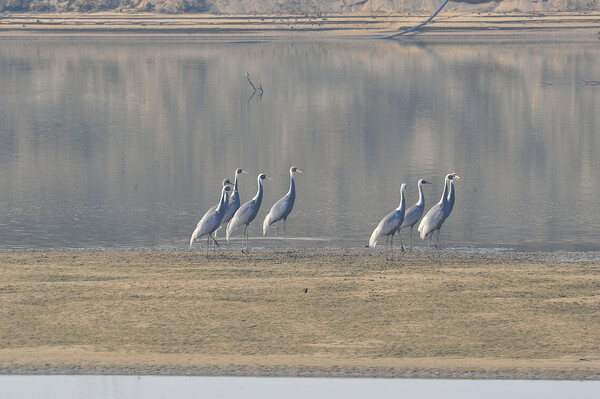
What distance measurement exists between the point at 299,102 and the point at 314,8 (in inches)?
2333

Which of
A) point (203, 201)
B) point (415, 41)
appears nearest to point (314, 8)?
point (415, 41)

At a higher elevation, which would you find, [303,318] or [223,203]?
[223,203]

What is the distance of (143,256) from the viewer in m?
18.0

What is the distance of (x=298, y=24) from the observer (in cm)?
9706

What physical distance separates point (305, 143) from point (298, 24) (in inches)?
2431

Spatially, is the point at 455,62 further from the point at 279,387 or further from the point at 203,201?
the point at 279,387

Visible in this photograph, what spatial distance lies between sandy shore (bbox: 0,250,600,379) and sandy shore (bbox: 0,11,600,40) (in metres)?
75.9

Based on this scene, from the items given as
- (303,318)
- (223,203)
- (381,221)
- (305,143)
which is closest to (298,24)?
(305,143)

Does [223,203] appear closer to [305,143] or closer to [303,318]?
[303,318]

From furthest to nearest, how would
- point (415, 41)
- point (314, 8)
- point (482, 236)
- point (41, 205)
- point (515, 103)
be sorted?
point (314, 8) → point (415, 41) → point (515, 103) → point (41, 205) → point (482, 236)

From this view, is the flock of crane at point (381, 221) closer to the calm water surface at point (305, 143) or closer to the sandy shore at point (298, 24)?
the calm water surface at point (305, 143)

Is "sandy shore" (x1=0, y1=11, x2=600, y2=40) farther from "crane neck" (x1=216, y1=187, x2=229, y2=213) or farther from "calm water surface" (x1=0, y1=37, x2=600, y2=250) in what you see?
"crane neck" (x1=216, y1=187, x2=229, y2=213)

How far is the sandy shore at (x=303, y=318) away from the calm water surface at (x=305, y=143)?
13.1 feet

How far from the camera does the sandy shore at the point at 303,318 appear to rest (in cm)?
1167
